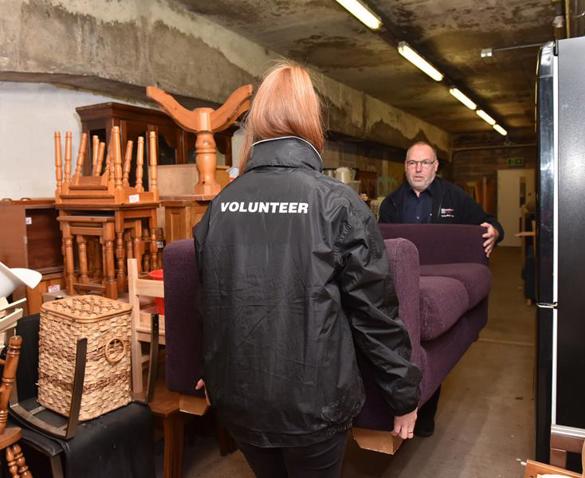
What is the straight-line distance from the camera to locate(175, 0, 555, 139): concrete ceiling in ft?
16.6

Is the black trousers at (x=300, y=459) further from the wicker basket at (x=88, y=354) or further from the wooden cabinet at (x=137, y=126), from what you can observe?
the wooden cabinet at (x=137, y=126)

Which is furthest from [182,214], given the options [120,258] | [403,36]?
[403,36]

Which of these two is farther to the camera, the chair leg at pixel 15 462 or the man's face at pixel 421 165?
the man's face at pixel 421 165

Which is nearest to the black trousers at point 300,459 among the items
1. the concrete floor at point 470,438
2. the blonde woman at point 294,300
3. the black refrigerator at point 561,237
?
the blonde woman at point 294,300

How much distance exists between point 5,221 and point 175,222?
95cm

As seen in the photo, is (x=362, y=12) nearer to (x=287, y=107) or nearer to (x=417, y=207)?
(x=417, y=207)

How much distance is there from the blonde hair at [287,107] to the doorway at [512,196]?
1396 cm

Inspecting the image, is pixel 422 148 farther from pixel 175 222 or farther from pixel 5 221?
pixel 5 221

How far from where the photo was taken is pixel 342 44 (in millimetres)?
6176

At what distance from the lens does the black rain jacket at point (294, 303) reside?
4.35ft

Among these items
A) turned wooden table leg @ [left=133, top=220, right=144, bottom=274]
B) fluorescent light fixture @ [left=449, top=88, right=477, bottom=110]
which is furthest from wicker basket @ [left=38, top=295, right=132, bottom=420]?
fluorescent light fixture @ [left=449, top=88, right=477, bottom=110]

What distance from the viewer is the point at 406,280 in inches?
63.7

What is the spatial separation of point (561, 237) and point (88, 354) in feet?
5.67

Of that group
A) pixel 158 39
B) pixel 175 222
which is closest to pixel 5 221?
pixel 175 222
